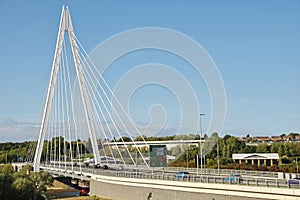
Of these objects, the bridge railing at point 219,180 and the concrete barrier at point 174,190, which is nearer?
the concrete barrier at point 174,190

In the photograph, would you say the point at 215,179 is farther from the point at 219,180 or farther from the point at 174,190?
the point at 174,190

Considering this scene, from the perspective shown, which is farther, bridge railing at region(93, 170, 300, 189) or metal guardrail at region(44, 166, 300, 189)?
metal guardrail at region(44, 166, 300, 189)

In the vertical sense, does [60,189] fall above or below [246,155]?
below

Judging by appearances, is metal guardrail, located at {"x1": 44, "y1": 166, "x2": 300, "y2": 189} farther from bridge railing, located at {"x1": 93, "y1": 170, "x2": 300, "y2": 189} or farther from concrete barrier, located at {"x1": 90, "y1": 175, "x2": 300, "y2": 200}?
concrete barrier, located at {"x1": 90, "y1": 175, "x2": 300, "y2": 200}

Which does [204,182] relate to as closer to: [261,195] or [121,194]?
[261,195]

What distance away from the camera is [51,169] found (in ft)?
187

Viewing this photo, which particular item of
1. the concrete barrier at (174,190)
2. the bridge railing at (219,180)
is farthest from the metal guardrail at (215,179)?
the concrete barrier at (174,190)

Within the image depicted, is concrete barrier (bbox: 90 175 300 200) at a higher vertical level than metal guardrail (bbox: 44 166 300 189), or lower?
lower

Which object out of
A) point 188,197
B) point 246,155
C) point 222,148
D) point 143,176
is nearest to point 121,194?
point 143,176

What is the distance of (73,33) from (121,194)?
25277 millimetres

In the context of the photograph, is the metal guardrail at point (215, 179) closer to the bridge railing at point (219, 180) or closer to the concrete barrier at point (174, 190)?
the bridge railing at point (219, 180)

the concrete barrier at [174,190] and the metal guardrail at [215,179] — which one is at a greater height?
the metal guardrail at [215,179]

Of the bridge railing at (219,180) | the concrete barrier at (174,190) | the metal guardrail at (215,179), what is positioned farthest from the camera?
the metal guardrail at (215,179)

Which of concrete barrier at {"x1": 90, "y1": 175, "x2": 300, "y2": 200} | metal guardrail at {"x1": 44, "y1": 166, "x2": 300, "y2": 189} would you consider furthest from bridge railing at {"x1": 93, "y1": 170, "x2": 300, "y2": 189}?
concrete barrier at {"x1": 90, "y1": 175, "x2": 300, "y2": 200}
